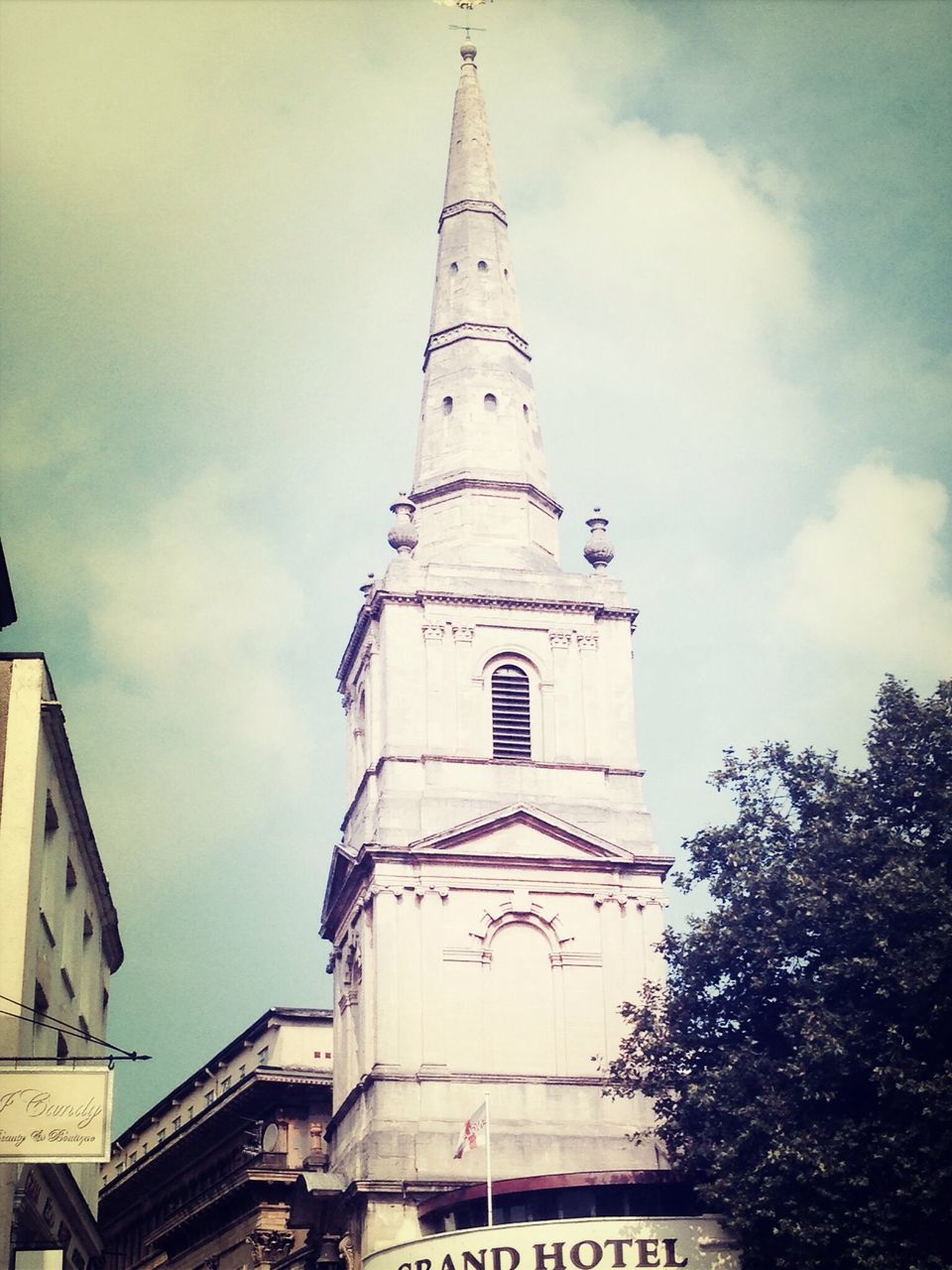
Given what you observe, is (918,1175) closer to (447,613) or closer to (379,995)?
(379,995)

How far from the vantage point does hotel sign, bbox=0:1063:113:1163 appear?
2925 cm

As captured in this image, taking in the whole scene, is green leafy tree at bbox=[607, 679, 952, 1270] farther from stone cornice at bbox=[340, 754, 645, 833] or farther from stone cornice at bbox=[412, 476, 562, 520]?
stone cornice at bbox=[412, 476, 562, 520]

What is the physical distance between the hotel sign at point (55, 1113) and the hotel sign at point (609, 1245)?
1637cm

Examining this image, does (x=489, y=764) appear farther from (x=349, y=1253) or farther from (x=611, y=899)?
(x=349, y=1253)

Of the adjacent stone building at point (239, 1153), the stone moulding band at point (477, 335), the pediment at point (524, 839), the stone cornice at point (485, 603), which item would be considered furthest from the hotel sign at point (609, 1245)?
the stone moulding band at point (477, 335)

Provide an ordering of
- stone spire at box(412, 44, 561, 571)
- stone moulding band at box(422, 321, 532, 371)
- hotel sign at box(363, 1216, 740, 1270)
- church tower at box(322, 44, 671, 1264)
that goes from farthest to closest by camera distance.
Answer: stone moulding band at box(422, 321, 532, 371) → stone spire at box(412, 44, 561, 571) → church tower at box(322, 44, 671, 1264) → hotel sign at box(363, 1216, 740, 1270)

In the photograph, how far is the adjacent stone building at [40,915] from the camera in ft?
108

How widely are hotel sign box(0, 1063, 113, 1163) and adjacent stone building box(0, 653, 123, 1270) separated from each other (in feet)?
3.11

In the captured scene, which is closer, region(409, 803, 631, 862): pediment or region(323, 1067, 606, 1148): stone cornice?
region(323, 1067, 606, 1148): stone cornice

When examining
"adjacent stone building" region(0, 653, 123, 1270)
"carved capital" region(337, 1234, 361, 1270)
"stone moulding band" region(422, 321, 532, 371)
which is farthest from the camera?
"stone moulding band" region(422, 321, 532, 371)

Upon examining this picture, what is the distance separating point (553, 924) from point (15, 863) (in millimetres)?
23080

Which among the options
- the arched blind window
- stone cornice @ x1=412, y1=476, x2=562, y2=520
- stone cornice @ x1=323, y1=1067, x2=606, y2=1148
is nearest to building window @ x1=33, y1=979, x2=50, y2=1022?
stone cornice @ x1=323, y1=1067, x2=606, y2=1148

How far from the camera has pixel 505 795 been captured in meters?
55.3

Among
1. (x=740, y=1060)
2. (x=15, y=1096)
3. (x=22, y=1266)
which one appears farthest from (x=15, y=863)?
(x=740, y=1060)
